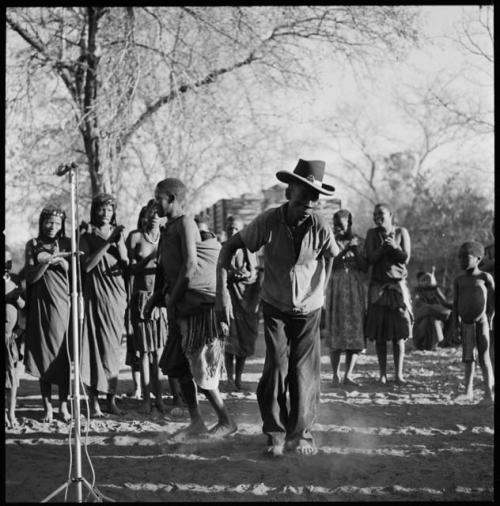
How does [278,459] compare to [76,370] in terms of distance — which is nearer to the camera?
[76,370]

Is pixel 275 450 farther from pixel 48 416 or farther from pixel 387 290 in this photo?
pixel 387 290

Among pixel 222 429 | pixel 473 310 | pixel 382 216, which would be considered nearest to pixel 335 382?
pixel 473 310

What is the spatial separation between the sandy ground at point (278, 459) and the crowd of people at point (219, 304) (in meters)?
0.27

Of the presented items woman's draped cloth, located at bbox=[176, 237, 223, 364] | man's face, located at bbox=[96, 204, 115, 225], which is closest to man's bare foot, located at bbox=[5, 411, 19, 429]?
woman's draped cloth, located at bbox=[176, 237, 223, 364]

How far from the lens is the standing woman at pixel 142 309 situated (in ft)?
19.9

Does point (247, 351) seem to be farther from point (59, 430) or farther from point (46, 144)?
point (46, 144)

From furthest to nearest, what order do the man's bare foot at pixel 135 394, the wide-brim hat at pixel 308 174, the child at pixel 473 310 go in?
the man's bare foot at pixel 135 394 → the child at pixel 473 310 → the wide-brim hat at pixel 308 174

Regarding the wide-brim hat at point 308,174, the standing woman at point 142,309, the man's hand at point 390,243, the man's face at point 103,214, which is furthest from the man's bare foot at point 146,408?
the man's hand at point 390,243

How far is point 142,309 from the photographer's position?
6203mm

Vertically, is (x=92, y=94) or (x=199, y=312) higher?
(x=92, y=94)

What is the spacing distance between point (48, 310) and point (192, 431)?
5.97ft

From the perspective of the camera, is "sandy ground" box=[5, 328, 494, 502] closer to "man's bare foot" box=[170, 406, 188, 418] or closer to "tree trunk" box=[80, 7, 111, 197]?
"man's bare foot" box=[170, 406, 188, 418]

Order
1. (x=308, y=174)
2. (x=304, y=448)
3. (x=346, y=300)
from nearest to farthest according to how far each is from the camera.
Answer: (x=304, y=448), (x=308, y=174), (x=346, y=300)

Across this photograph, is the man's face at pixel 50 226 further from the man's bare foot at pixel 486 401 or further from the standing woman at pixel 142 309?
the man's bare foot at pixel 486 401
